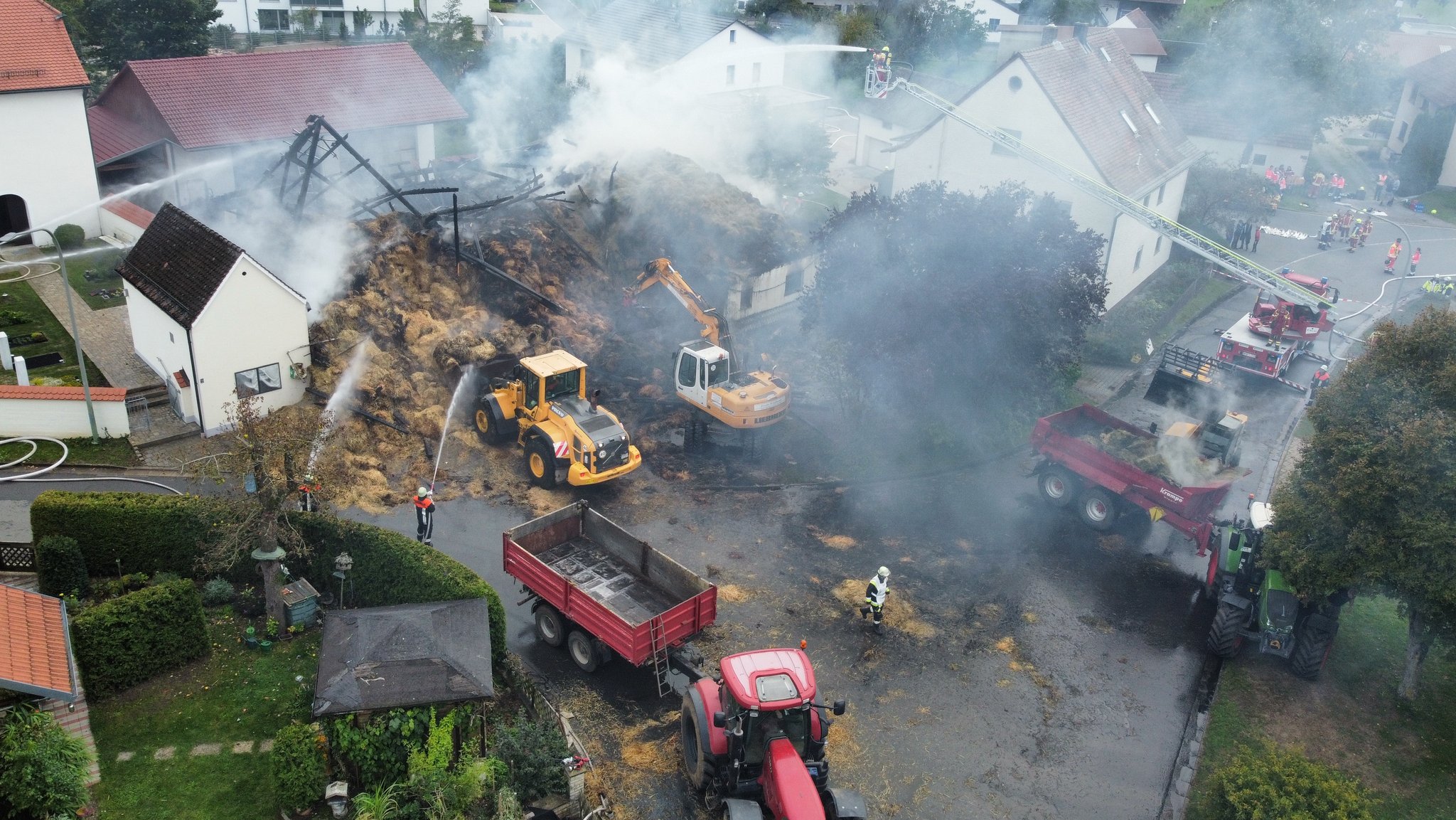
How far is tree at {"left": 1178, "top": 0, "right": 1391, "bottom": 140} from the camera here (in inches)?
1994

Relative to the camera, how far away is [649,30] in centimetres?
4675

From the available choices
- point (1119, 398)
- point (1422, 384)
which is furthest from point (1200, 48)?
point (1422, 384)

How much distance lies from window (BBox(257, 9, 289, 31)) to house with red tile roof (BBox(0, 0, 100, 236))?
27.7 m

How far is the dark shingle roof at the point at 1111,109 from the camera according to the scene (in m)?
33.1

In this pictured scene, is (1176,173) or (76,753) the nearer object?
(76,753)

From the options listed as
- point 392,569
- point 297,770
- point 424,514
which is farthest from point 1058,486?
point 297,770

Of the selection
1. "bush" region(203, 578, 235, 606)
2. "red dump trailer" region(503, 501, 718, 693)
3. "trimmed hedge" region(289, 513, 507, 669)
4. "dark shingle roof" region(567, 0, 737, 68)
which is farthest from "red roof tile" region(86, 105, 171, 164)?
"red dump trailer" region(503, 501, 718, 693)

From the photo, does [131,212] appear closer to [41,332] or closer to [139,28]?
[41,332]

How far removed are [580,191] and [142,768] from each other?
22073mm

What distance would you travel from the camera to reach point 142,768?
14273mm

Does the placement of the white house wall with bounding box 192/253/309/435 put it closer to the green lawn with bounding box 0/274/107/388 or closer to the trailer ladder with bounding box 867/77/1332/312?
the green lawn with bounding box 0/274/107/388

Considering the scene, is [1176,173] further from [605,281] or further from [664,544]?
[664,544]

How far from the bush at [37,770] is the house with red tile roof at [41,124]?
2377 cm

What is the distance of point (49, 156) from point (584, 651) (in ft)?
82.8
